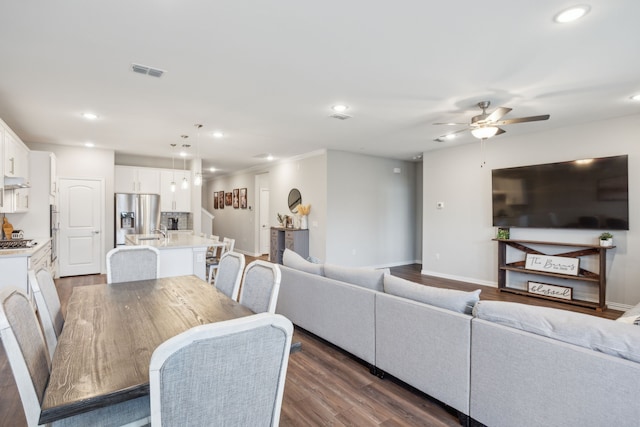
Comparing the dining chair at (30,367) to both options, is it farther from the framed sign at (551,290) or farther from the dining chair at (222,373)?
the framed sign at (551,290)

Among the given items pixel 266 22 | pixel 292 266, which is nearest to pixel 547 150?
pixel 292 266

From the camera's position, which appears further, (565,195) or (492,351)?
(565,195)

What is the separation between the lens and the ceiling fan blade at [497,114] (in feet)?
11.4

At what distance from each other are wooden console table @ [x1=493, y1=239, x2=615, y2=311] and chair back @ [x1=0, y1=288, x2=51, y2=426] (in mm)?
5806

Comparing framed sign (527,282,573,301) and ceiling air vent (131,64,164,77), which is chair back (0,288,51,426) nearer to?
ceiling air vent (131,64,164,77)

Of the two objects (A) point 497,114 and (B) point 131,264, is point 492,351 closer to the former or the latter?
(A) point 497,114

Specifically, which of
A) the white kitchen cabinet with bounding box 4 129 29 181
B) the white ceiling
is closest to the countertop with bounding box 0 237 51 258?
the white kitchen cabinet with bounding box 4 129 29 181

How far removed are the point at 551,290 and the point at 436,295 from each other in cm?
394

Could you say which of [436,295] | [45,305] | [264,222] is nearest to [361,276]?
[436,295]

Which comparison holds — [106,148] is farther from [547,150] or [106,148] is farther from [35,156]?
[547,150]

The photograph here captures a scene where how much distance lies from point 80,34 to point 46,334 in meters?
2.12

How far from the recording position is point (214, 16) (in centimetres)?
222

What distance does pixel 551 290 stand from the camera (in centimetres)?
498

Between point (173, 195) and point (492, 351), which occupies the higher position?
point (173, 195)
